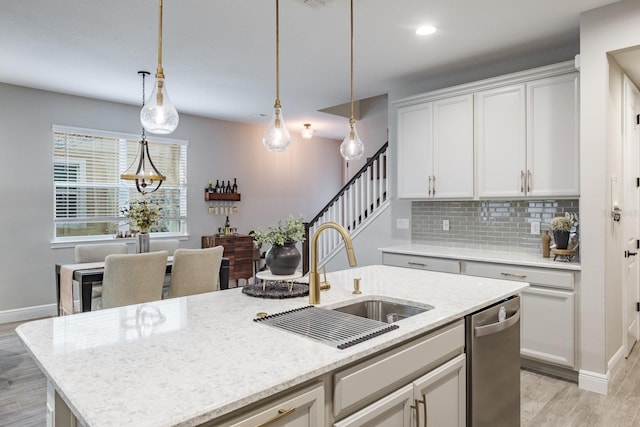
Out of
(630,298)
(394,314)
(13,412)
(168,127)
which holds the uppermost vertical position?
(168,127)

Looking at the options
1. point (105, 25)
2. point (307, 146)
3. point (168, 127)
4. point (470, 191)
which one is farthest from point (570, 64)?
point (307, 146)

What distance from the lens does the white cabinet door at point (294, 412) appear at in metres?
1.04

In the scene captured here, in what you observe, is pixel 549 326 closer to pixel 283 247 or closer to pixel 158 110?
pixel 283 247

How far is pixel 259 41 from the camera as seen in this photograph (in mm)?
3523

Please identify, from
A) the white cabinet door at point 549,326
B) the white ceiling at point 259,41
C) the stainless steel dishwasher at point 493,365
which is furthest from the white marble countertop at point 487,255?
the white ceiling at point 259,41

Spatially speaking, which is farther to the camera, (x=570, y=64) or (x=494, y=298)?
(x=570, y=64)

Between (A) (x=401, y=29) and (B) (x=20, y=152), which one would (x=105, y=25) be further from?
(B) (x=20, y=152)

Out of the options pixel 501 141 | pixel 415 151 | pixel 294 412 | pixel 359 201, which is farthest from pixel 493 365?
pixel 359 201

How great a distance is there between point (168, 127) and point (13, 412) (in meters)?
2.23

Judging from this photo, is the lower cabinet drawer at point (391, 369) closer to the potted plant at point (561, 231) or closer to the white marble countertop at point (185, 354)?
the white marble countertop at point (185, 354)

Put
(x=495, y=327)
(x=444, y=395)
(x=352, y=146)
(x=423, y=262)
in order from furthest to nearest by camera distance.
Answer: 1. (x=423, y=262)
2. (x=352, y=146)
3. (x=495, y=327)
4. (x=444, y=395)

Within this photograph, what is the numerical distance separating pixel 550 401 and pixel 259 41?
11.6ft

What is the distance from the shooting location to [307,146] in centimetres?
823

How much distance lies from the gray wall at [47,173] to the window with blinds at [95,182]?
12 centimetres
